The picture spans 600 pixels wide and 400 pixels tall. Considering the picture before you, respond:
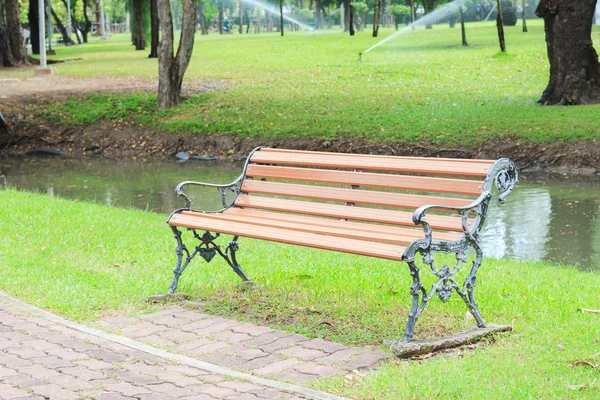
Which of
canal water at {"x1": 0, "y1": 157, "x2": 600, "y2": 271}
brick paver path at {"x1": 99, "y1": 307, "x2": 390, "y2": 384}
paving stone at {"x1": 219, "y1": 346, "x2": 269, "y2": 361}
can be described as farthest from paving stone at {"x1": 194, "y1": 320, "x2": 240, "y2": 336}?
canal water at {"x1": 0, "y1": 157, "x2": 600, "y2": 271}

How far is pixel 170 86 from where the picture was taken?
21391mm

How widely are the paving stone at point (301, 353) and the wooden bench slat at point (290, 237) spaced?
1.97 ft

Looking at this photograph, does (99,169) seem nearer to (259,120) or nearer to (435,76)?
(259,120)

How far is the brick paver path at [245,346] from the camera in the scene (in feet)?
16.1

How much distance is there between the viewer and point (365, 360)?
16.4 ft

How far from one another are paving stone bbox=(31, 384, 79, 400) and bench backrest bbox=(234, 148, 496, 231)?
7.63 feet

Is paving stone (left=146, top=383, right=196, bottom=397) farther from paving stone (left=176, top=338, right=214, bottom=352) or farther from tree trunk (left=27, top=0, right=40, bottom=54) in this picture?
tree trunk (left=27, top=0, right=40, bottom=54)

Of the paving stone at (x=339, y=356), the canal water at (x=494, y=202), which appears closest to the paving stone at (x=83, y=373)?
the paving stone at (x=339, y=356)

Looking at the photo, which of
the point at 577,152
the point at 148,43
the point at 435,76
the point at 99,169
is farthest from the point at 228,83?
the point at 148,43

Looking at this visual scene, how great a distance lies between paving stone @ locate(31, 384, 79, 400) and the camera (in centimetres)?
445

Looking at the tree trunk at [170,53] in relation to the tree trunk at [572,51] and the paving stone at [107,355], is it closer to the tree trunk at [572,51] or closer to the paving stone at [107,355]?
the tree trunk at [572,51]

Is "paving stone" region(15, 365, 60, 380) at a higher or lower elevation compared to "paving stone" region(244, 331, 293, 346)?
higher

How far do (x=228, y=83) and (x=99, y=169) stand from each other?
27.4 feet

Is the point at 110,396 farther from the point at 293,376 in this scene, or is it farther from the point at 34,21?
the point at 34,21
